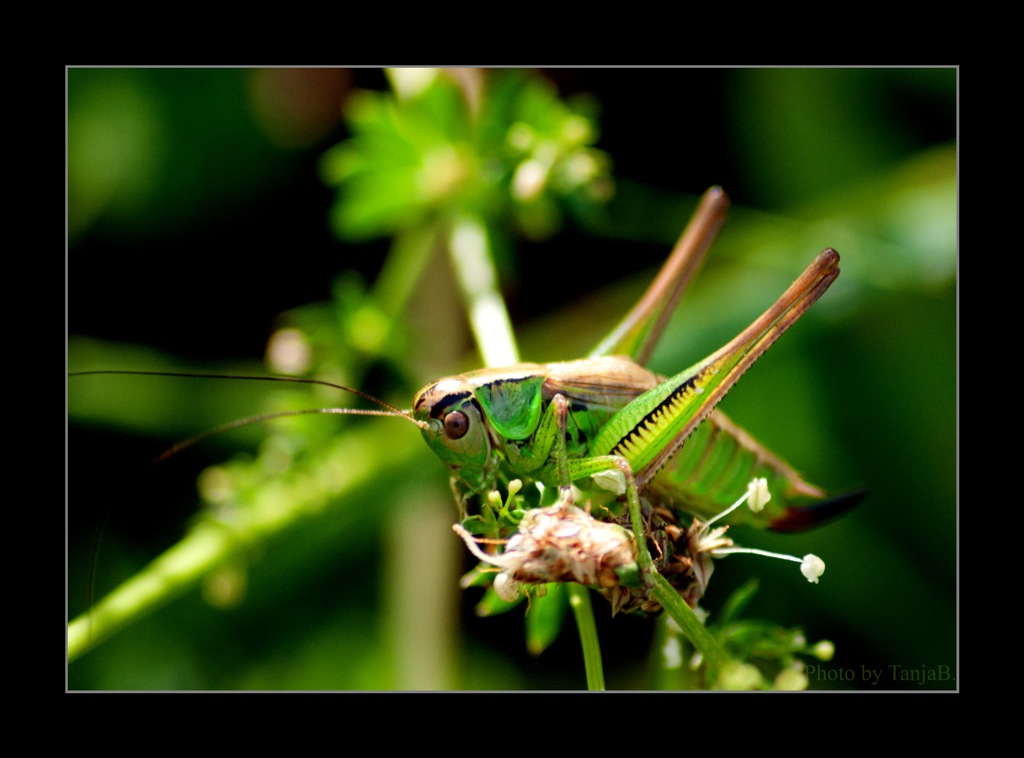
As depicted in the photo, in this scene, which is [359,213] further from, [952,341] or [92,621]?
[952,341]

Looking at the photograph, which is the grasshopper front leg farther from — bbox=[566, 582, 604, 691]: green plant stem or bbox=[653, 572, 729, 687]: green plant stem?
bbox=[566, 582, 604, 691]: green plant stem

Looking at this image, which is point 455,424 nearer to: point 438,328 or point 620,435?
point 620,435

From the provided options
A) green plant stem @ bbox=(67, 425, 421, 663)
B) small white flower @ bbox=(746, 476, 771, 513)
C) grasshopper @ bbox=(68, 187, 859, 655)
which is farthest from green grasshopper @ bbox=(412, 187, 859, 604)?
green plant stem @ bbox=(67, 425, 421, 663)

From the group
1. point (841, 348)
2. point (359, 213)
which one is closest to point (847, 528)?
point (841, 348)

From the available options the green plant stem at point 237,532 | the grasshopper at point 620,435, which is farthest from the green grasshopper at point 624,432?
the green plant stem at point 237,532

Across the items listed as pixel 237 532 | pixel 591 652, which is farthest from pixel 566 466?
pixel 237 532
